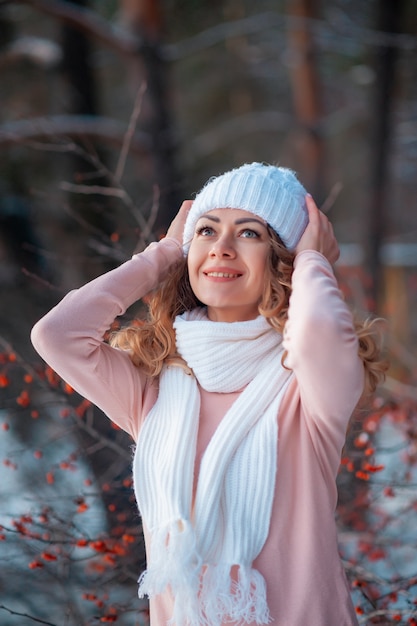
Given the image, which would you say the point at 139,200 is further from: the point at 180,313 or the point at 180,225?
the point at 180,313

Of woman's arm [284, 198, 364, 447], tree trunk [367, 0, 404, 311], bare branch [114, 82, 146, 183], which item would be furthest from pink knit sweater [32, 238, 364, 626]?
tree trunk [367, 0, 404, 311]

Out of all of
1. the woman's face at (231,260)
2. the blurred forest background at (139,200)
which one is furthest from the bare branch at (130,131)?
the woman's face at (231,260)

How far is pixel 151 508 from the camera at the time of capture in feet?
6.05

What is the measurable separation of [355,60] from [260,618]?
26.0ft

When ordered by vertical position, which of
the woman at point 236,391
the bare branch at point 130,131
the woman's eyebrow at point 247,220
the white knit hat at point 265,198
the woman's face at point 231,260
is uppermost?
the bare branch at point 130,131

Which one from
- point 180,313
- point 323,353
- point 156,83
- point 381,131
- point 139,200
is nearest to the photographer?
point 323,353

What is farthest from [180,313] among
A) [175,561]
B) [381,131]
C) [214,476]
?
[381,131]

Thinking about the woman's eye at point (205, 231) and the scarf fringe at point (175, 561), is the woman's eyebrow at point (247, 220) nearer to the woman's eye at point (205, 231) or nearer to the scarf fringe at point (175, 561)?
the woman's eye at point (205, 231)

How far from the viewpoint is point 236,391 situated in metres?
1.93

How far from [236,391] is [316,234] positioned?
16.2 inches

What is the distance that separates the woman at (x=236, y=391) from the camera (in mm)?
1727

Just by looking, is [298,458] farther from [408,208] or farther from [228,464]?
[408,208]

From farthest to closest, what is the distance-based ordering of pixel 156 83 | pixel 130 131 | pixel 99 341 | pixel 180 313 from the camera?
pixel 156 83 < pixel 130 131 < pixel 180 313 < pixel 99 341

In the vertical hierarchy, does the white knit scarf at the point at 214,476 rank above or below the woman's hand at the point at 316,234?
below
